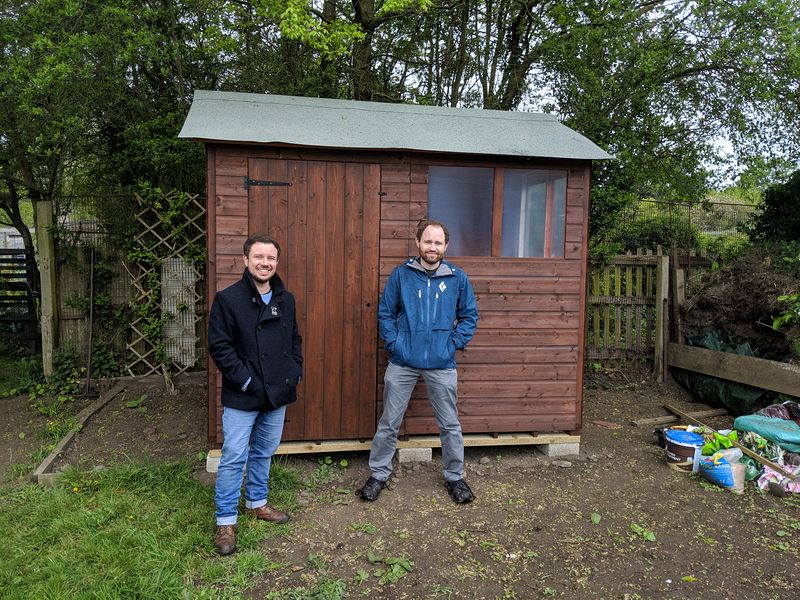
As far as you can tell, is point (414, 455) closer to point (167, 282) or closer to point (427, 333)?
point (427, 333)

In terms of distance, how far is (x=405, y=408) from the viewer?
4199 millimetres

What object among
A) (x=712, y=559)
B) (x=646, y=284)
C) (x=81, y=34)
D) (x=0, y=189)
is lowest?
(x=712, y=559)

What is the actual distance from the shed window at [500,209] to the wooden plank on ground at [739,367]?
283 centimetres

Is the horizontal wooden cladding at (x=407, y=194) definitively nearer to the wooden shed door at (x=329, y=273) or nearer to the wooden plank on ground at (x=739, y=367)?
the wooden shed door at (x=329, y=273)

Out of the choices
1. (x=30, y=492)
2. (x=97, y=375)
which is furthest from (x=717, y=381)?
(x=97, y=375)

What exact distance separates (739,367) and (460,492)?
3.94 m

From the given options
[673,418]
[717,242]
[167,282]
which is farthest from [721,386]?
[167,282]

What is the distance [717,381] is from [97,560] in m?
6.38

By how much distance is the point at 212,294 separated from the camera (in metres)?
4.37

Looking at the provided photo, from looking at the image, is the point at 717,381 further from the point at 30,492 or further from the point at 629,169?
the point at 30,492

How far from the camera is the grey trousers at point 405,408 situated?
13.5ft

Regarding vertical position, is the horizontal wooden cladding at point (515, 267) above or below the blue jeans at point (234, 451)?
above

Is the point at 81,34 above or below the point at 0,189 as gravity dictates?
above

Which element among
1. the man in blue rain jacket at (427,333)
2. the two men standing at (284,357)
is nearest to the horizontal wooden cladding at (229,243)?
the two men standing at (284,357)
